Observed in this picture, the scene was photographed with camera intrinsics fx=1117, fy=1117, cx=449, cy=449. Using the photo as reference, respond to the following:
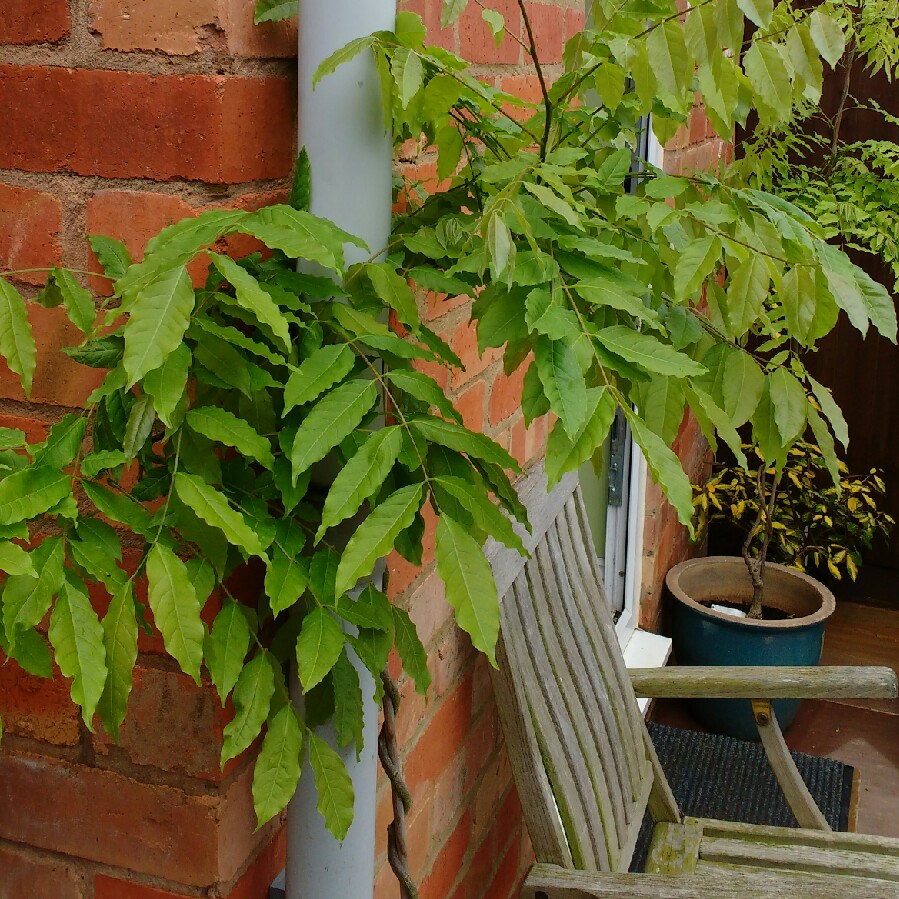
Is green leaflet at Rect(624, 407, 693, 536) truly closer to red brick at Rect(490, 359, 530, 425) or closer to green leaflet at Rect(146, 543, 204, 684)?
green leaflet at Rect(146, 543, 204, 684)

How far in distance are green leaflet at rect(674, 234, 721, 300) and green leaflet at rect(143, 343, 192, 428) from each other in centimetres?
41

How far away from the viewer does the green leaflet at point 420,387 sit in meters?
0.85

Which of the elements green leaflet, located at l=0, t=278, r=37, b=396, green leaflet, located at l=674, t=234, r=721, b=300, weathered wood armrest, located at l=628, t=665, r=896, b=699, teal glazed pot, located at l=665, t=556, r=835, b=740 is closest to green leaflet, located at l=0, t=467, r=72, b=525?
green leaflet, located at l=0, t=278, r=37, b=396

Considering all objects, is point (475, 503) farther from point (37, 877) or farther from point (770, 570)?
point (770, 570)

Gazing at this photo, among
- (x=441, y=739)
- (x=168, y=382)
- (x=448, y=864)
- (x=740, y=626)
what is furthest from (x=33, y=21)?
(x=740, y=626)

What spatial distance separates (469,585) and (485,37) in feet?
2.75

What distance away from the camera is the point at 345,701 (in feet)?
3.09

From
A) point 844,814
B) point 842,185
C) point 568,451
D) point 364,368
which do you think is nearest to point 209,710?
point 364,368

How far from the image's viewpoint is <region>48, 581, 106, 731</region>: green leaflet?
2.40 ft

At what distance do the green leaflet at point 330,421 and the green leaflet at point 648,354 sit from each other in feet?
0.58

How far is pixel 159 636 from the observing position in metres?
0.98

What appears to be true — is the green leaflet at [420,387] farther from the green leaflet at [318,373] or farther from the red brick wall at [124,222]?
the red brick wall at [124,222]

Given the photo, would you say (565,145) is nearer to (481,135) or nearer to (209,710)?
(481,135)

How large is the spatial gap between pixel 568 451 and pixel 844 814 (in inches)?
92.4
